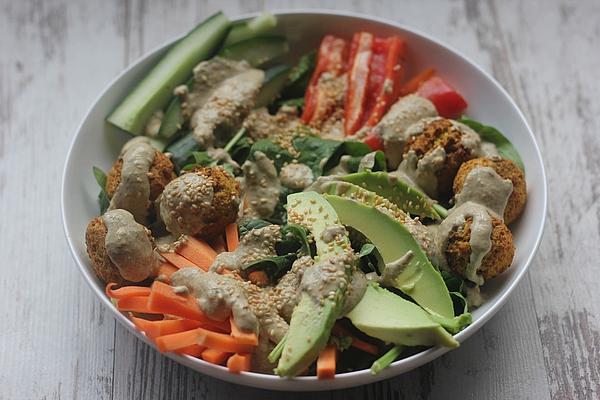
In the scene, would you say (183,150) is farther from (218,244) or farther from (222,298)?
(222,298)

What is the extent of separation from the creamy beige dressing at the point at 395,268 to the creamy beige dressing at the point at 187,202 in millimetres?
643

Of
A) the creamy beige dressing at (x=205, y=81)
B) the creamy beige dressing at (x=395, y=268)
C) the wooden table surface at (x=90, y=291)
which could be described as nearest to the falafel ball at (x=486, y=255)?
the creamy beige dressing at (x=395, y=268)

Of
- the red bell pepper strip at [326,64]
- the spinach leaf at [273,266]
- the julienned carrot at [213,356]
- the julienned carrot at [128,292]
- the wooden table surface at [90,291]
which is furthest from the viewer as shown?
the red bell pepper strip at [326,64]

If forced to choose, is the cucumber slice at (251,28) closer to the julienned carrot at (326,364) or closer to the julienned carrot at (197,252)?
the julienned carrot at (197,252)

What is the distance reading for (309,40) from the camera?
3600 mm

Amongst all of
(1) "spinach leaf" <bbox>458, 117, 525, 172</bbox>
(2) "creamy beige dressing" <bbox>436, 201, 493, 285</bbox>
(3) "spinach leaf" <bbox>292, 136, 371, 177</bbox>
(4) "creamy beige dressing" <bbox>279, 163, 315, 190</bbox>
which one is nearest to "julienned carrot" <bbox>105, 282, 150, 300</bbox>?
(4) "creamy beige dressing" <bbox>279, 163, 315, 190</bbox>

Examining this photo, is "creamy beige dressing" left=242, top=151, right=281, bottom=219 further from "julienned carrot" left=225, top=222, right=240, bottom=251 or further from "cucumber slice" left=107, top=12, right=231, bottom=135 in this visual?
"cucumber slice" left=107, top=12, right=231, bottom=135

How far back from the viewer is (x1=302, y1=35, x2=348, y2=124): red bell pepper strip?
3.38 meters

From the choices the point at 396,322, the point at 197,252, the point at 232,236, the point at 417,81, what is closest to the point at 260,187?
the point at 232,236

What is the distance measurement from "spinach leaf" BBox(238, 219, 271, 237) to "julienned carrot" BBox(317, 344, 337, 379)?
59 cm

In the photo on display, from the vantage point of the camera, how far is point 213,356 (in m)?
2.45

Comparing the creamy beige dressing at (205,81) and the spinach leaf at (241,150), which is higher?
the creamy beige dressing at (205,81)

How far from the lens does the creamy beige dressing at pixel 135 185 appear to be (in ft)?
9.22

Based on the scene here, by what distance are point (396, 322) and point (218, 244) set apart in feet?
2.48
